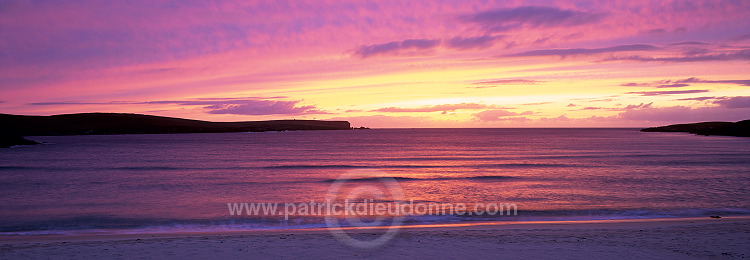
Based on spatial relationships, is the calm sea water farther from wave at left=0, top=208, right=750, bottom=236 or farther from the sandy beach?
the sandy beach

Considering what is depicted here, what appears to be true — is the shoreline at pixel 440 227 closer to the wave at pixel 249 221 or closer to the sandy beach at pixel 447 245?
the sandy beach at pixel 447 245

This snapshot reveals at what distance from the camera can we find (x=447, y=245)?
36.6 feet

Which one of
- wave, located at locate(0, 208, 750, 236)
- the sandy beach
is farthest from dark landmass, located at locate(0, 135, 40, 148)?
the sandy beach

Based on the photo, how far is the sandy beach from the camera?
10.2 m

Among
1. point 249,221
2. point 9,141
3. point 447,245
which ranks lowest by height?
point 249,221

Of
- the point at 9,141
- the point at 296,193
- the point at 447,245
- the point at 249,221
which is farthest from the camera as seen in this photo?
the point at 9,141

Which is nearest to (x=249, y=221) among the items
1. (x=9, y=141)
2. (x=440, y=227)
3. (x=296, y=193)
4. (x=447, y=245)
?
(x=440, y=227)

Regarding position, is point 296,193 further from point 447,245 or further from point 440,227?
point 447,245

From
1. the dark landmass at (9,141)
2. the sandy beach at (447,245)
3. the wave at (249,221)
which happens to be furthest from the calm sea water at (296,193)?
the dark landmass at (9,141)

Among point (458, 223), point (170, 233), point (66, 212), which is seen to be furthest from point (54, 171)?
point (458, 223)

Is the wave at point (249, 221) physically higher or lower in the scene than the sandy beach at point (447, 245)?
lower

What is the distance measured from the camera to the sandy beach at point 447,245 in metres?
10.2

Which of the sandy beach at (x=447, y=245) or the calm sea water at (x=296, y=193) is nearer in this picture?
the sandy beach at (x=447, y=245)

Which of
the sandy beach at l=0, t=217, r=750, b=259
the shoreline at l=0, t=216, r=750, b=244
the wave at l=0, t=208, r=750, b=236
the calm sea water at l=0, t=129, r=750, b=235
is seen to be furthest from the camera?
the calm sea water at l=0, t=129, r=750, b=235
